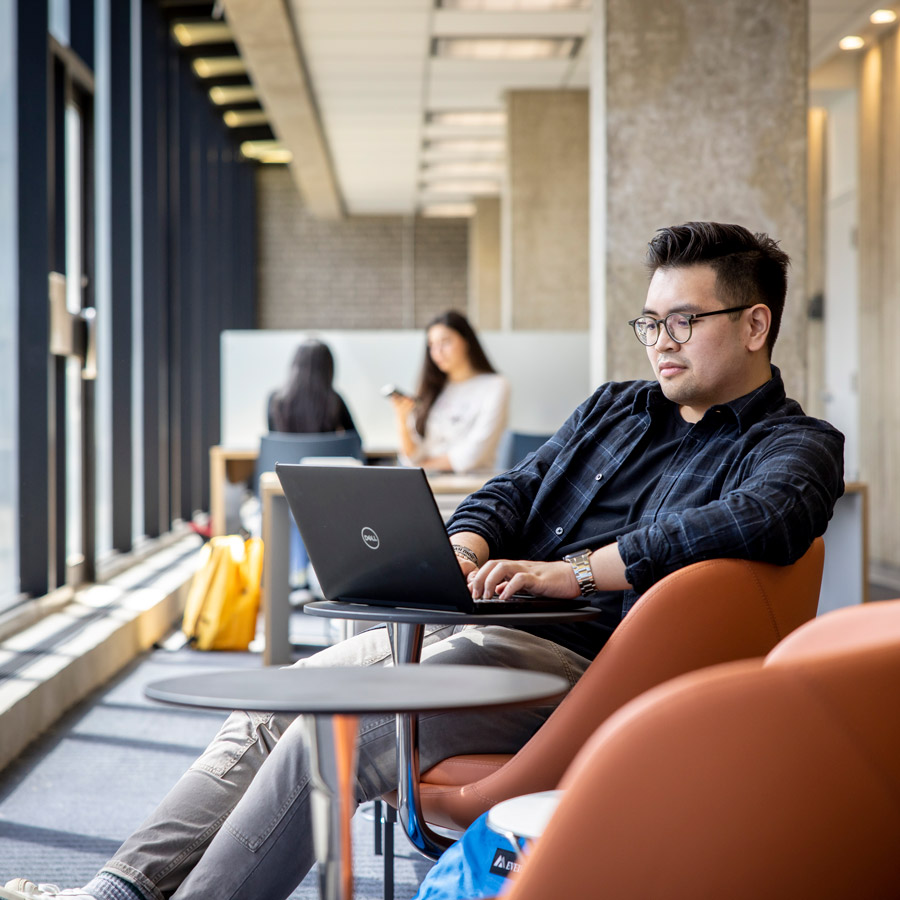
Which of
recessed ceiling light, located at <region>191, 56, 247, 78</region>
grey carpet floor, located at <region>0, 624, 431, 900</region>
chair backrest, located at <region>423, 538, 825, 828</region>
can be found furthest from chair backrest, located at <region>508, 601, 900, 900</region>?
recessed ceiling light, located at <region>191, 56, 247, 78</region>

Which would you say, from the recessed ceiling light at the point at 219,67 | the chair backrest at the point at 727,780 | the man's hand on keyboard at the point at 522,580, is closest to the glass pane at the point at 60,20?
the recessed ceiling light at the point at 219,67

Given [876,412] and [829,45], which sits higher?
[829,45]

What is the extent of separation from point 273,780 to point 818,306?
280 inches

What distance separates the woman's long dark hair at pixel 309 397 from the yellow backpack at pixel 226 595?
2.19 feet

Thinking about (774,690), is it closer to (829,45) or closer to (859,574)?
(859,574)

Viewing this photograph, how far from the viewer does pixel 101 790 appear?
2.65 meters

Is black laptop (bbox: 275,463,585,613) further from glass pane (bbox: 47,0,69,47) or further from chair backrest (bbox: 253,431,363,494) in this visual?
glass pane (bbox: 47,0,69,47)

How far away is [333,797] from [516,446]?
3.59m

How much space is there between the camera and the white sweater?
413 cm

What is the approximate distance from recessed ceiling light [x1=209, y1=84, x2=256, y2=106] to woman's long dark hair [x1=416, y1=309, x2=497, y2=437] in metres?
5.06

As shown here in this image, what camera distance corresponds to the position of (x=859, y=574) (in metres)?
3.22

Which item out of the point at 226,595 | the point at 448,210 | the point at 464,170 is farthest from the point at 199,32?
the point at 448,210

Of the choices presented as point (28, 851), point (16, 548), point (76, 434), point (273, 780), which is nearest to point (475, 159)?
point (76, 434)

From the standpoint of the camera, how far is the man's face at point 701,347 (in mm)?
1665
